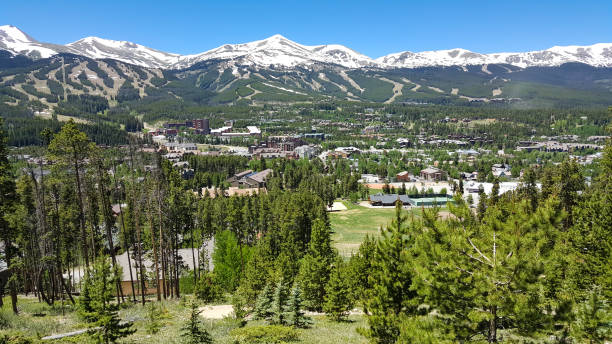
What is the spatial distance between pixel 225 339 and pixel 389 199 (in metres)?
114

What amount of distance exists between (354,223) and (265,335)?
85.9 m

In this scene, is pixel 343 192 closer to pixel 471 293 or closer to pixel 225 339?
pixel 225 339

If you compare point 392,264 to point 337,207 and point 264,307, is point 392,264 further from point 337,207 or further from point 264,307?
point 337,207

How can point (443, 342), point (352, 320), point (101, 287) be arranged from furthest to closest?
point (352, 320) → point (101, 287) → point (443, 342)

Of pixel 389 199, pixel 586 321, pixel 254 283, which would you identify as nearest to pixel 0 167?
pixel 254 283

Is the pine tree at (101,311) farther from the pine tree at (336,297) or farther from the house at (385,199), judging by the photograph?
the house at (385,199)

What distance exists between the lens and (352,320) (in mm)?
32875

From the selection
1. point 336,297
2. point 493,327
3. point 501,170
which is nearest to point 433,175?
point 501,170

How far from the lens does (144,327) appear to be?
86.0 ft

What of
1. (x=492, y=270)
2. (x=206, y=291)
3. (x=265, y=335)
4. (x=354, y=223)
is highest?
(x=492, y=270)

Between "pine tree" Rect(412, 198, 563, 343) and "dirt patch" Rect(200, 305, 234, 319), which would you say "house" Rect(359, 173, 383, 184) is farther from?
"pine tree" Rect(412, 198, 563, 343)

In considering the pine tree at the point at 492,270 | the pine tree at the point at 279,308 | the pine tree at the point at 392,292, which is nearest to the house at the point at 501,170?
the pine tree at the point at 279,308

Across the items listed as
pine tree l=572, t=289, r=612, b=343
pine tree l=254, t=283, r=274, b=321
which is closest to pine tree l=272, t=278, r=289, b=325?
pine tree l=254, t=283, r=274, b=321

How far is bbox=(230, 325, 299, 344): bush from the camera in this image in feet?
70.1
